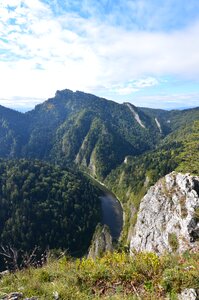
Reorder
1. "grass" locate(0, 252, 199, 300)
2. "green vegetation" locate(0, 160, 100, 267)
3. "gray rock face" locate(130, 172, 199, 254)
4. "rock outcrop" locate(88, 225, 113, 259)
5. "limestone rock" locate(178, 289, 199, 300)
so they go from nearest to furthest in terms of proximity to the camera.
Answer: "limestone rock" locate(178, 289, 199, 300)
"grass" locate(0, 252, 199, 300)
"gray rock face" locate(130, 172, 199, 254)
"rock outcrop" locate(88, 225, 113, 259)
"green vegetation" locate(0, 160, 100, 267)

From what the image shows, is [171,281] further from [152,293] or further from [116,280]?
[116,280]

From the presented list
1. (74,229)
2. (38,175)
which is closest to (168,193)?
(74,229)

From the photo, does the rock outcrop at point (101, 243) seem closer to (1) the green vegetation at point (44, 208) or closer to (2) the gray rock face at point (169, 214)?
(1) the green vegetation at point (44, 208)

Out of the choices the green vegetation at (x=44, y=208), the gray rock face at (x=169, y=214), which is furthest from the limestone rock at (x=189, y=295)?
the green vegetation at (x=44, y=208)

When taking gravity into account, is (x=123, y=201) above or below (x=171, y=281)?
below

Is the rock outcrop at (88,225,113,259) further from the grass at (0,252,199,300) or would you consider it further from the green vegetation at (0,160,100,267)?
the grass at (0,252,199,300)

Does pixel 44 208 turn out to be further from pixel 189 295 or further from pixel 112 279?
pixel 189 295

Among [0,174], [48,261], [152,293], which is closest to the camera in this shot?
[152,293]

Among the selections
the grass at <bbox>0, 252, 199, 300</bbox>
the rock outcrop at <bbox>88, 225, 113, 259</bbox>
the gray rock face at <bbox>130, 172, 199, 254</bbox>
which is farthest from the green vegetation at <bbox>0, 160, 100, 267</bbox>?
the grass at <bbox>0, 252, 199, 300</bbox>
